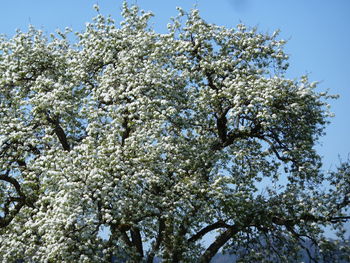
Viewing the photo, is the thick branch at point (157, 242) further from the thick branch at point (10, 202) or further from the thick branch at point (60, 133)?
the thick branch at point (10, 202)

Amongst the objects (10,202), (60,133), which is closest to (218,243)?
(60,133)

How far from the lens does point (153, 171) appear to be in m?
17.8

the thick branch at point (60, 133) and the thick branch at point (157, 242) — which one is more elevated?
the thick branch at point (60, 133)

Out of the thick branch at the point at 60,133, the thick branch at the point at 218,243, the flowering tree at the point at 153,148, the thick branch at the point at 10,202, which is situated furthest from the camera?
the thick branch at the point at 218,243

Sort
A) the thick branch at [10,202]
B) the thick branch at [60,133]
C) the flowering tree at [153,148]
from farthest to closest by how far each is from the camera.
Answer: the thick branch at [10,202] < the thick branch at [60,133] < the flowering tree at [153,148]

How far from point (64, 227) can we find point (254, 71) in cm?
1187

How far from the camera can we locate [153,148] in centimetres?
1789

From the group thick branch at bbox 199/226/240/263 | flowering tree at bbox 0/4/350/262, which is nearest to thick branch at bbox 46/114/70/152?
flowering tree at bbox 0/4/350/262

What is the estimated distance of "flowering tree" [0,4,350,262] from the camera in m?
16.4

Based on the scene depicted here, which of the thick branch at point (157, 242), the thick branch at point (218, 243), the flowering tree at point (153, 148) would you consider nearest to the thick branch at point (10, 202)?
the flowering tree at point (153, 148)

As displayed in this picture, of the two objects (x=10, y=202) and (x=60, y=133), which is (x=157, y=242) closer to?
(x=60, y=133)

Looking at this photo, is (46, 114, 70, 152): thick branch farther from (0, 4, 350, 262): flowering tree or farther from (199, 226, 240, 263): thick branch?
(199, 226, 240, 263): thick branch

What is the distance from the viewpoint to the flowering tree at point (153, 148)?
1644cm

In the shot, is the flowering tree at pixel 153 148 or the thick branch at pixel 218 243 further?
the thick branch at pixel 218 243
